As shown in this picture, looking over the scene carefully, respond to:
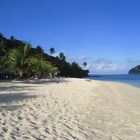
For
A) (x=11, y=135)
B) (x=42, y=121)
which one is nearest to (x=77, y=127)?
(x=42, y=121)

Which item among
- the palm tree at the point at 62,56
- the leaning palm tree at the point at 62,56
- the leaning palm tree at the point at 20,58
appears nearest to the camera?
the leaning palm tree at the point at 20,58

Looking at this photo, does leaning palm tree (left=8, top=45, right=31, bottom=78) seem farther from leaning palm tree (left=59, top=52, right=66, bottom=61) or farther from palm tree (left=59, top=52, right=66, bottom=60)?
palm tree (left=59, top=52, right=66, bottom=60)

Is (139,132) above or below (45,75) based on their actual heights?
below

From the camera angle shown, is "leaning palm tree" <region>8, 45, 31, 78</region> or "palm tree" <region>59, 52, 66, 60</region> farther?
"palm tree" <region>59, 52, 66, 60</region>

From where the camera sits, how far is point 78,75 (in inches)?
5536

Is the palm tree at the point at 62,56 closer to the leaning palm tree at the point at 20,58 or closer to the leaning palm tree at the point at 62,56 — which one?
the leaning palm tree at the point at 62,56

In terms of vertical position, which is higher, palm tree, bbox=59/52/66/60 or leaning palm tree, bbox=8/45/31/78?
palm tree, bbox=59/52/66/60

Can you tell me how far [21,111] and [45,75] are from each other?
191ft

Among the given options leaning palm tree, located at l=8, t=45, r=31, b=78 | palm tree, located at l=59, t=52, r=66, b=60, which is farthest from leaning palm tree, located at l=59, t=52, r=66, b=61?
leaning palm tree, located at l=8, t=45, r=31, b=78

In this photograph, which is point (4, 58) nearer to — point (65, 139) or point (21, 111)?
point (21, 111)

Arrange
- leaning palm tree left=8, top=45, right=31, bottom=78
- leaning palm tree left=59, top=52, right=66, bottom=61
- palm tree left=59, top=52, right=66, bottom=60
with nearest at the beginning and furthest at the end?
leaning palm tree left=8, top=45, right=31, bottom=78 → leaning palm tree left=59, top=52, right=66, bottom=61 → palm tree left=59, top=52, right=66, bottom=60

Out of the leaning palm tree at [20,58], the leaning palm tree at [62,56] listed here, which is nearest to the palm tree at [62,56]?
the leaning palm tree at [62,56]

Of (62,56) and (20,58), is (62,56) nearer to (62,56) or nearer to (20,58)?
(62,56)

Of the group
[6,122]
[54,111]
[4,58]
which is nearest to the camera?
[6,122]
